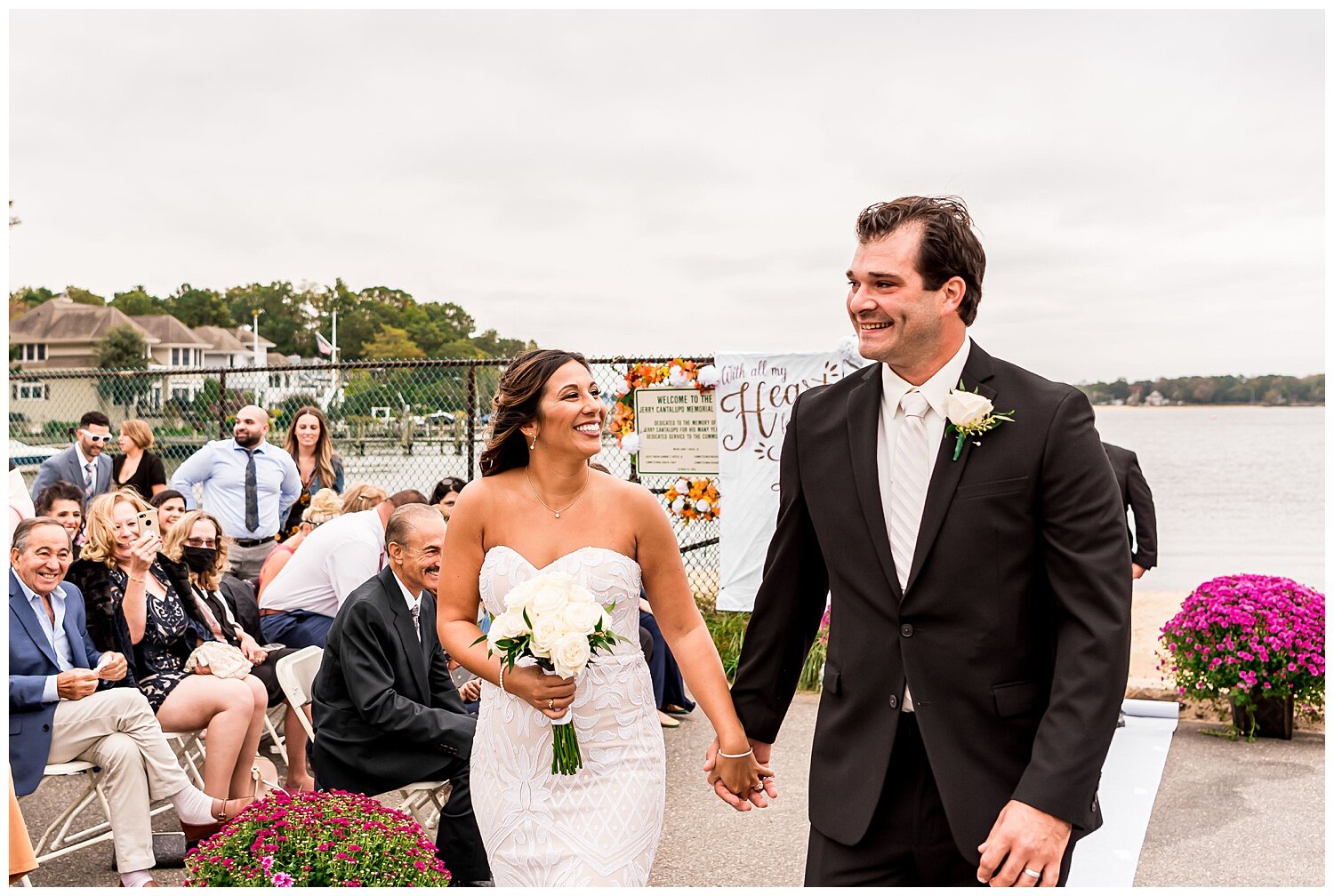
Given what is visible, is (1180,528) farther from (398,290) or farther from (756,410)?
(398,290)

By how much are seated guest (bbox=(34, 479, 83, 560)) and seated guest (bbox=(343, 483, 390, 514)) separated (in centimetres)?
159

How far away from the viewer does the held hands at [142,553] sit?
6102mm

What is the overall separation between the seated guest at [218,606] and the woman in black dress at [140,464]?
435 cm

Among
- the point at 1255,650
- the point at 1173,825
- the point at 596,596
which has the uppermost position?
the point at 596,596

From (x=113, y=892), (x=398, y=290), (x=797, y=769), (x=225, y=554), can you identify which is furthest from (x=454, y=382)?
(x=398, y=290)

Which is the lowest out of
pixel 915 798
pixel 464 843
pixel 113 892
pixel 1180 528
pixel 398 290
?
pixel 1180 528

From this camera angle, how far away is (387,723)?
16.9 feet

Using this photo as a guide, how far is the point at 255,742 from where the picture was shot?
6238mm

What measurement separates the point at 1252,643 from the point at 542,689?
6.10 m

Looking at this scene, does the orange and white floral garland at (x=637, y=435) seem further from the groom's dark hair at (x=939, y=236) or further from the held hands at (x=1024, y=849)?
the held hands at (x=1024, y=849)

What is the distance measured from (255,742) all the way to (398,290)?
99.3 m

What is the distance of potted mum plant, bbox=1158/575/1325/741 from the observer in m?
7.92

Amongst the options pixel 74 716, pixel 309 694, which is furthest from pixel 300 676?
pixel 74 716

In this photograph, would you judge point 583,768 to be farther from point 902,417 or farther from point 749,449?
point 749,449
